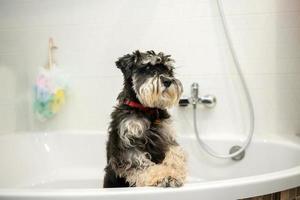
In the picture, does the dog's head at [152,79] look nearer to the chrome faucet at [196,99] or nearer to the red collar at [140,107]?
the red collar at [140,107]

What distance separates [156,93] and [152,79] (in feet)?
0.20

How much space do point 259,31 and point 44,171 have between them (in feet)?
5.13

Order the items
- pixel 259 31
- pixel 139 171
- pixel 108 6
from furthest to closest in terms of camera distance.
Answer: pixel 108 6 → pixel 259 31 → pixel 139 171

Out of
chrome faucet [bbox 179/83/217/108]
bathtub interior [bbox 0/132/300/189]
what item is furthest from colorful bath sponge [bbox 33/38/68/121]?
chrome faucet [bbox 179/83/217/108]

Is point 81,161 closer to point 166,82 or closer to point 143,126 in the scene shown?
point 143,126

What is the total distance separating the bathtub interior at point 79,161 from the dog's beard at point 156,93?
2.30ft

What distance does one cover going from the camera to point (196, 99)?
192 cm

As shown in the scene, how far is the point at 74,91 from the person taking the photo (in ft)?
6.79

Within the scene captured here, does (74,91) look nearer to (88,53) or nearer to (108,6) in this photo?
(88,53)

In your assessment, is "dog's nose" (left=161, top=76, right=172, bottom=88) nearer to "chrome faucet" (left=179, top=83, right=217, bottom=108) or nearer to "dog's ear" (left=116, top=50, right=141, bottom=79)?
"dog's ear" (left=116, top=50, right=141, bottom=79)

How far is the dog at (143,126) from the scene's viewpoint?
126 cm

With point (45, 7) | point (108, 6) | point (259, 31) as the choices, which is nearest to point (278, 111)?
point (259, 31)

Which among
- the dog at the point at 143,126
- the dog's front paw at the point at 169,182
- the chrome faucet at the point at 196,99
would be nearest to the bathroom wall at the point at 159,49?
the chrome faucet at the point at 196,99

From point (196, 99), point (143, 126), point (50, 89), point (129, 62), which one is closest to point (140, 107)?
point (143, 126)
